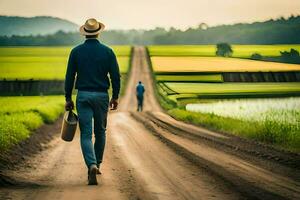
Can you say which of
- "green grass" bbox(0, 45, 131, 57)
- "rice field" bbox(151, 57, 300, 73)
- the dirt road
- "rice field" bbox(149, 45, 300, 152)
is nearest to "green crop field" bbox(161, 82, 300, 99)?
"rice field" bbox(149, 45, 300, 152)

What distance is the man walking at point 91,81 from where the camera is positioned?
937 centimetres

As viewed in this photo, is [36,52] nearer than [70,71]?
No

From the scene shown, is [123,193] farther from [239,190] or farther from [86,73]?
[86,73]

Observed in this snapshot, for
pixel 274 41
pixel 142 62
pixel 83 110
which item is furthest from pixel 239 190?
pixel 142 62

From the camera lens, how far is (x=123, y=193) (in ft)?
25.9

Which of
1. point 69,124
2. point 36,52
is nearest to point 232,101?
point 69,124

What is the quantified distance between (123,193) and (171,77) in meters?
61.3

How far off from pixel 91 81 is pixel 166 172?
6.06ft

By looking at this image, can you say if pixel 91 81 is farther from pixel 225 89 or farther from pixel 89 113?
pixel 225 89

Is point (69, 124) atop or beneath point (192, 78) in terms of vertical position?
atop

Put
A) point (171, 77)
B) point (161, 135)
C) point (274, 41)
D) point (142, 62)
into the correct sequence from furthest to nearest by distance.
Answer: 1. point (142, 62)
2. point (274, 41)
3. point (171, 77)
4. point (161, 135)

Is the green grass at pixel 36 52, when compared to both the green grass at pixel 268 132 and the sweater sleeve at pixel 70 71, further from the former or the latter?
the sweater sleeve at pixel 70 71

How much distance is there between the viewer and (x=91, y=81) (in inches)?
370

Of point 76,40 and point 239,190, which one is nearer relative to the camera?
point 239,190
